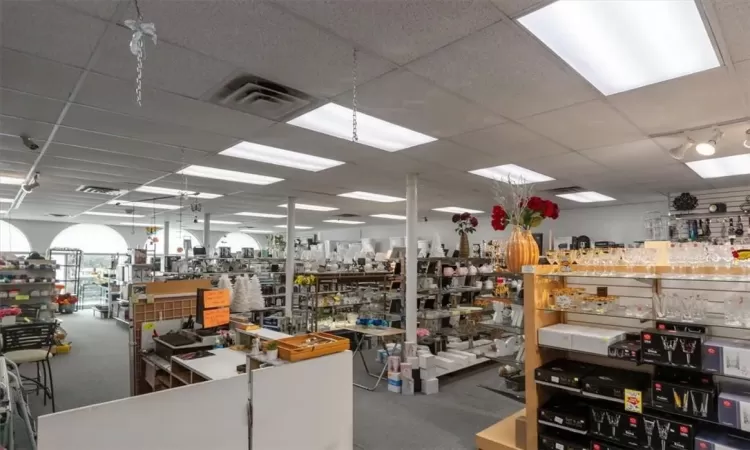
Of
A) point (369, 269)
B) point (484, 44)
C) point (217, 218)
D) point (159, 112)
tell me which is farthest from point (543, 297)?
point (217, 218)

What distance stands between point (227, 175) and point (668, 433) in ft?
19.0

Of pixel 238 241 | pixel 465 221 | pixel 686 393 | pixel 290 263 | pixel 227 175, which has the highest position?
pixel 227 175

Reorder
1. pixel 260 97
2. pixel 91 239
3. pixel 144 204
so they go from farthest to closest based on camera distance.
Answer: pixel 91 239 → pixel 144 204 → pixel 260 97

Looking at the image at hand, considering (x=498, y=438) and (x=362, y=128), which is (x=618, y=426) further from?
(x=362, y=128)

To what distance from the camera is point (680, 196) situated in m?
6.78

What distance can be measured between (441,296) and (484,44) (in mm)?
4928

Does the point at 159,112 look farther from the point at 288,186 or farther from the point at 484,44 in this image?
the point at 288,186

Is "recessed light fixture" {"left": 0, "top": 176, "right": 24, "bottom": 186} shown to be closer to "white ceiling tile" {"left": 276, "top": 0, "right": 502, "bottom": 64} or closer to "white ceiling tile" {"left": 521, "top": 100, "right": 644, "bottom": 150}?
"white ceiling tile" {"left": 276, "top": 0, "right": 502, "bottom": 64}

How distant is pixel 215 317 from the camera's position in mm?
3660

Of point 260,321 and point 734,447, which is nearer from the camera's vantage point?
point 734,447

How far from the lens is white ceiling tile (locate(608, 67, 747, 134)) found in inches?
111

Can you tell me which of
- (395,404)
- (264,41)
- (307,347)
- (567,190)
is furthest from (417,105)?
(567,190)

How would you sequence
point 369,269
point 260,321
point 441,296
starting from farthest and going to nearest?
point 369,269
point 260,321
point 441,296

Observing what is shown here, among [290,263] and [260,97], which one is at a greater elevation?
[260,97]
